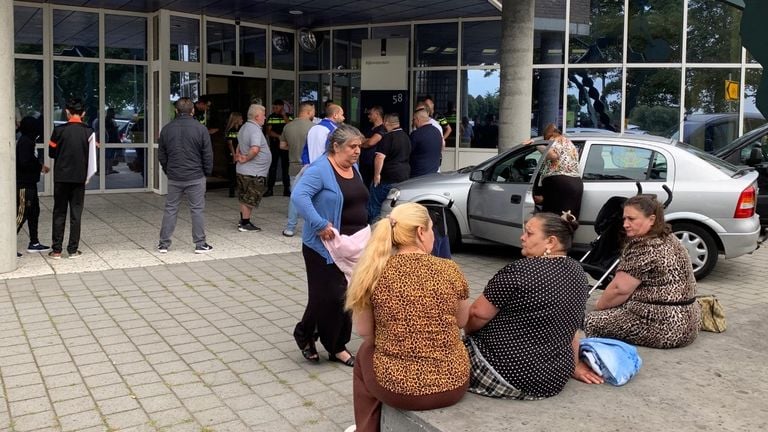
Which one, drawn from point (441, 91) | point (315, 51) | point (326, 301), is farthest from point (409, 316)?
point (315, 51)

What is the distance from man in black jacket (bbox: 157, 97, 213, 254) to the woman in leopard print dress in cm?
577

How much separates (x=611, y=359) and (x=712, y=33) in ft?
41.4

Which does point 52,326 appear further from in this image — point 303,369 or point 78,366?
point 303,369

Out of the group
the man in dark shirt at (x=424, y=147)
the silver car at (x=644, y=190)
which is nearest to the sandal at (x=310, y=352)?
the silver car at (x=644, y=190)

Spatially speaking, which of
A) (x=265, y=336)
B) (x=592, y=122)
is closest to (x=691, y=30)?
(x=592, y=122)

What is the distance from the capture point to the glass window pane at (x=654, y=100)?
15.3m

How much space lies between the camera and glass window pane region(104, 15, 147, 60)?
610 inches

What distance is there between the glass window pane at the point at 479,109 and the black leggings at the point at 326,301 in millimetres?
11662

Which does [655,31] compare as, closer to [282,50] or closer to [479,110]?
[479,110]

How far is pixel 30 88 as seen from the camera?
A: 48.7 ft

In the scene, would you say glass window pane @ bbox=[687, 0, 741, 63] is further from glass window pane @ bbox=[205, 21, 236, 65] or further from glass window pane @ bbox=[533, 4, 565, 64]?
glass window pane @ bbox=[205, 21, 236, 65]

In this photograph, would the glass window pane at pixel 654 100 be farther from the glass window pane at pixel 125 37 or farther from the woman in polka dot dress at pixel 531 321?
the woman in polka dot dress at pixel 531 321

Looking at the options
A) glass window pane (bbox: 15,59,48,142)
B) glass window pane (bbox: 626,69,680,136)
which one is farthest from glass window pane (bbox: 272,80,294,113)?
glass window pane (bbox: 626,69,680,136)

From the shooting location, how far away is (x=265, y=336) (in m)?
6.26
